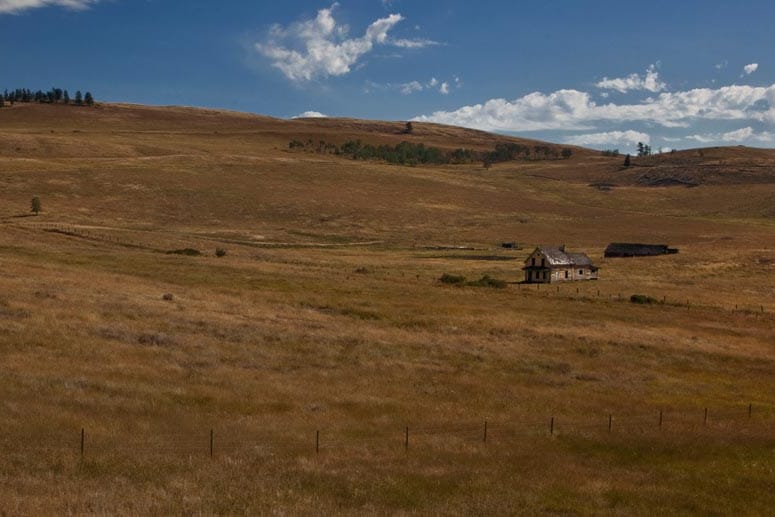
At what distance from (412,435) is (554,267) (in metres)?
59.3

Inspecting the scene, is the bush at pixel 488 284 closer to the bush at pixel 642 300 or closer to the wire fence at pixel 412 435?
the bush at pixel 642 300

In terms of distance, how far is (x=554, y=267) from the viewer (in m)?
78.8

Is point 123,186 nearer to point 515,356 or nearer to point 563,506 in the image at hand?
point 515,356

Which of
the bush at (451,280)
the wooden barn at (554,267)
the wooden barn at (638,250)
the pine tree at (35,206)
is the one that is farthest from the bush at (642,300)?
the pine tree at (35,206)

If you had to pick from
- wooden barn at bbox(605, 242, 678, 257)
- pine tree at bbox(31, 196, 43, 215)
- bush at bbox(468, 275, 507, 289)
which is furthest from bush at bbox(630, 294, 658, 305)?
pine tree at bbox(31, 196, 43, 215)

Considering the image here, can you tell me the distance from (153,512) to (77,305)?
25.5 metres

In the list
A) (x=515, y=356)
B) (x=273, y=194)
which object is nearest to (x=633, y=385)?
(x=515, y=356)

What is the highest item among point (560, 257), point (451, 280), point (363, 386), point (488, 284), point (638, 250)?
point (560, 257)

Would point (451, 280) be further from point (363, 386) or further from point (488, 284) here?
point (363, 386)

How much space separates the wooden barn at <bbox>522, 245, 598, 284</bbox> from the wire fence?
4969cm

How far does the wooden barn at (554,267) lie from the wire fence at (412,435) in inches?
1956

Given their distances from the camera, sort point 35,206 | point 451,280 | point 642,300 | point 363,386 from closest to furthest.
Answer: point 363,386 < point 642,300 < point 451,280 < point 35,206

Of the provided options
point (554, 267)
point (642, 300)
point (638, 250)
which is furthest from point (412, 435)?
point (638, 250)

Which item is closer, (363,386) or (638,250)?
(363,386)
